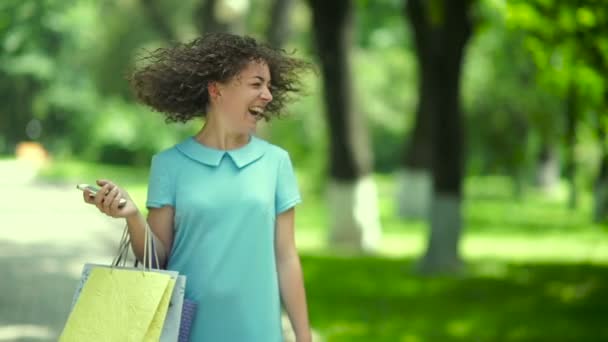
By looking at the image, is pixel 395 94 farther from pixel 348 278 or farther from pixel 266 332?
pixel 266 332

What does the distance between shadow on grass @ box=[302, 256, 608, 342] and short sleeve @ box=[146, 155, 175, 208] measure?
7879 mm

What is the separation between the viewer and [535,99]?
105 feet

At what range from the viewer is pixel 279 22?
24797 mm

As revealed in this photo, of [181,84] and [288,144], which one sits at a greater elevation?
[181,84]

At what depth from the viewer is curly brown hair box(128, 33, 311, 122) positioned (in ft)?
12.5

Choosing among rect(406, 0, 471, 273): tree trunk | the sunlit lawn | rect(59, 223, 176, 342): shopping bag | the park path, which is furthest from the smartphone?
rect(406, 0, 471, 273): tree trunk

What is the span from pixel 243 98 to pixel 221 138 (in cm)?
14

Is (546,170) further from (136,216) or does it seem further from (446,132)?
(136,216)

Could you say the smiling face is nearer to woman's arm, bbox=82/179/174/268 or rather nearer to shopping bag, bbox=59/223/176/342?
woman's arm, bbox=82/179/174/268

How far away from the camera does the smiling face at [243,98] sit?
3.76 meters

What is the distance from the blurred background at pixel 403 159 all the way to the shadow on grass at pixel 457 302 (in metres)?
0.05

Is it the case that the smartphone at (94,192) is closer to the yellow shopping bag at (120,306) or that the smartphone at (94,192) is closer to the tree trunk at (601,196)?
the yellow shopping bag at (120,306)

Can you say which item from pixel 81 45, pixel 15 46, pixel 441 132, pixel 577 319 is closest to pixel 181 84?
pixel 577 319

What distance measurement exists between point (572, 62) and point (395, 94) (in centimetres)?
3295
